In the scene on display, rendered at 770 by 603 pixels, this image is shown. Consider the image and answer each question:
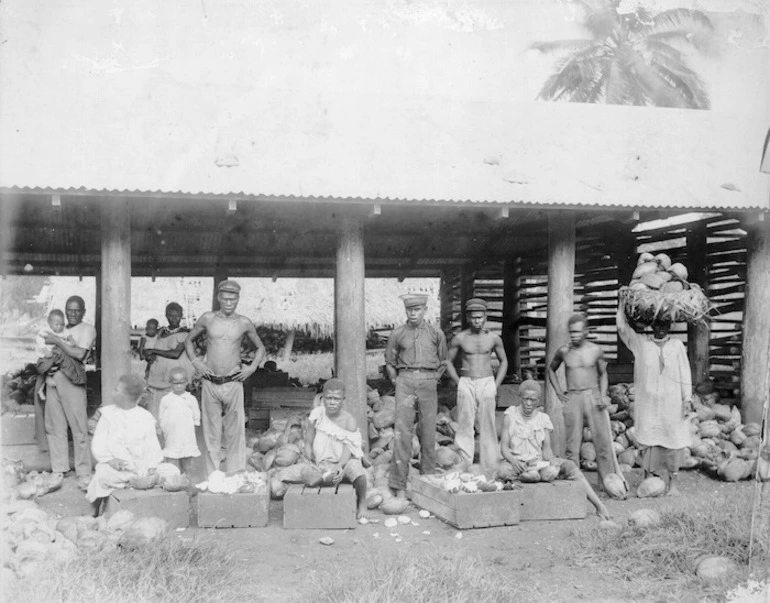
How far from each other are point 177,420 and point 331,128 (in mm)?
4117

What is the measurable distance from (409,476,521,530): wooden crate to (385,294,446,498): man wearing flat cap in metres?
0.89

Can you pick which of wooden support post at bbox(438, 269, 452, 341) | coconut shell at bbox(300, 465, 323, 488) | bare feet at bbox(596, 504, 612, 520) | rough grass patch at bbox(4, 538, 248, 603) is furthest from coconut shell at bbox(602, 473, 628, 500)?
wooden support post at bbox(438, 269, 452, 341)

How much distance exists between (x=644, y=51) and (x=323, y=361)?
1433 centimetres

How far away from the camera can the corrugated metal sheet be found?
7.53 metres

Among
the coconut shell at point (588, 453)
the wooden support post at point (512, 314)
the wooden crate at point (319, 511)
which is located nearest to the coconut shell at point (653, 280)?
the coconut shell at point (588, 453)

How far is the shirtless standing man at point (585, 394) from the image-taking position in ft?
22.7

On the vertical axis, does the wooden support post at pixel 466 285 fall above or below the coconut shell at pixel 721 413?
above

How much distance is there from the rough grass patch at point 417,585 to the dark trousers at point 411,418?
2.27m

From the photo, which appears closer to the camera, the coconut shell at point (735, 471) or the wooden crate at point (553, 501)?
the wooden crate at point (553, 501)

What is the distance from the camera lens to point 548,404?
8.15 meters

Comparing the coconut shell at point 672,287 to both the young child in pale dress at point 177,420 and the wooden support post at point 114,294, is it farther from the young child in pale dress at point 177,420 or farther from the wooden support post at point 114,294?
the wooden support post at point 114,294

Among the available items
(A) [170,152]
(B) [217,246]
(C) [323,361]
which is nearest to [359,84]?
(B) [217,246]

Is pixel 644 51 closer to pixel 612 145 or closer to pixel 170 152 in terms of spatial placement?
pixel 612 145

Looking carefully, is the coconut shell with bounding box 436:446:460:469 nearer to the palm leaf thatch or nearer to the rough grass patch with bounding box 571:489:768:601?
the rough grass patch with bounding box 571:489:768:601
